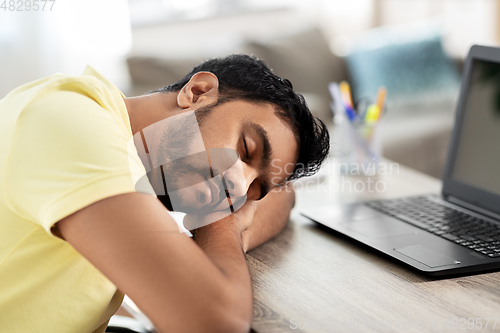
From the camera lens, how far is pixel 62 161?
585mm

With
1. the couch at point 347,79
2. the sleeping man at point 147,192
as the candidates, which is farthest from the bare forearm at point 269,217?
the couch at point 347,79

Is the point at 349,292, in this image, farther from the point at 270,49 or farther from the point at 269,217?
the point at 270,49

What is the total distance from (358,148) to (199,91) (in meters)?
Result: 0.59

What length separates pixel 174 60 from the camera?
2518mm

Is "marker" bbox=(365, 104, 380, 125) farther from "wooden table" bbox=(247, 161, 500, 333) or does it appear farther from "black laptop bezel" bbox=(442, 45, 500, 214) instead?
"wooden table" bbox=(247, 161, 500, 333)

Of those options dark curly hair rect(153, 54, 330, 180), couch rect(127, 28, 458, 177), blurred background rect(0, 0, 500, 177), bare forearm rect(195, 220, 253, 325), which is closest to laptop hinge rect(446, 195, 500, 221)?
dark curly hair rect(153, 54, 330, 180)

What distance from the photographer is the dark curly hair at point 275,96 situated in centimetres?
89

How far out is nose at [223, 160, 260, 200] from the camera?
82 cm

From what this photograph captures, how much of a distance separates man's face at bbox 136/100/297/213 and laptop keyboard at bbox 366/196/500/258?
289mm

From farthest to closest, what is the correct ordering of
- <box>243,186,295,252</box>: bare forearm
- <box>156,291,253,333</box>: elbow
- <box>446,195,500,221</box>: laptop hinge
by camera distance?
<box>446,195,500,221</box>: laptop hinge → <box>243,186,295,252</box>: bare forearm → <box>156,291,253,333</box>: elbow

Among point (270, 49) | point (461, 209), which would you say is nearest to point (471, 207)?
point (461, 209)

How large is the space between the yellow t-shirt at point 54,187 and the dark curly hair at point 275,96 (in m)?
0.22

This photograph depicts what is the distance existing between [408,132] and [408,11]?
2.17m

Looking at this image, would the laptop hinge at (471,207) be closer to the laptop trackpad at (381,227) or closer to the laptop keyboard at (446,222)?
the laptop keyboard at (446,222)
